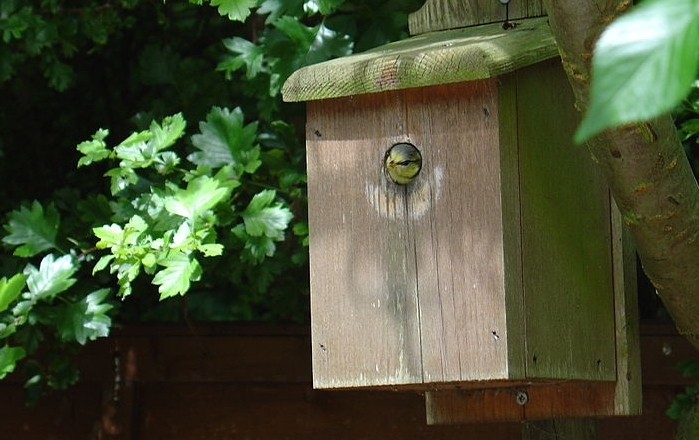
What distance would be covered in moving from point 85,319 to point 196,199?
0.46 m

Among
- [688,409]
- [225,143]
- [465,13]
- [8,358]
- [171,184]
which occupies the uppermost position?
[465,13]

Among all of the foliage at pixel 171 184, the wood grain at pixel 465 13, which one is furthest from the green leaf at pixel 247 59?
the wood grain at pixel 465 13

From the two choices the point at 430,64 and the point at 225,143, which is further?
the point at 225,143

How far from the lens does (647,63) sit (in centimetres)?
42

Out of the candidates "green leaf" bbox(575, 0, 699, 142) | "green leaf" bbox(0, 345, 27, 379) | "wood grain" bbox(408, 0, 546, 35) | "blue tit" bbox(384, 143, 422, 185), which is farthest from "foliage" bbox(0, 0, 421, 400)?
"green leaf" bbox(575, 0, 699, 142)

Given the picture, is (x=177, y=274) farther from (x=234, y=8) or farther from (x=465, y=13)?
(x=465, y=13)

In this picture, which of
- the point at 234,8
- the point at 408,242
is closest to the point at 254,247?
the point at 234,8

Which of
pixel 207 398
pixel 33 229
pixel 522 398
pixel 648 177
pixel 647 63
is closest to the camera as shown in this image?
pixel 647 63

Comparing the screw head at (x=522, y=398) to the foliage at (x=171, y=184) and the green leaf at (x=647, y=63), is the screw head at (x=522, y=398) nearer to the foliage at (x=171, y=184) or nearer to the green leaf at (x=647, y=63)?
the foliage at (x=171, y=184)

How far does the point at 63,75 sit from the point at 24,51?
127 mm

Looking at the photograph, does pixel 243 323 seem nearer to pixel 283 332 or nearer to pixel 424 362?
pixel 283 332

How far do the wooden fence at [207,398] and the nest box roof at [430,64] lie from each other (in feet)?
4.39

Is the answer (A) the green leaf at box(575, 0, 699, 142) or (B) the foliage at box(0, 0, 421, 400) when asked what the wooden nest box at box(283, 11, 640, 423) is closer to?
(B) the foliage at box(0, 0, 421, 400)

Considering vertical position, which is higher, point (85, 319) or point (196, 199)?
point (196, 199)
